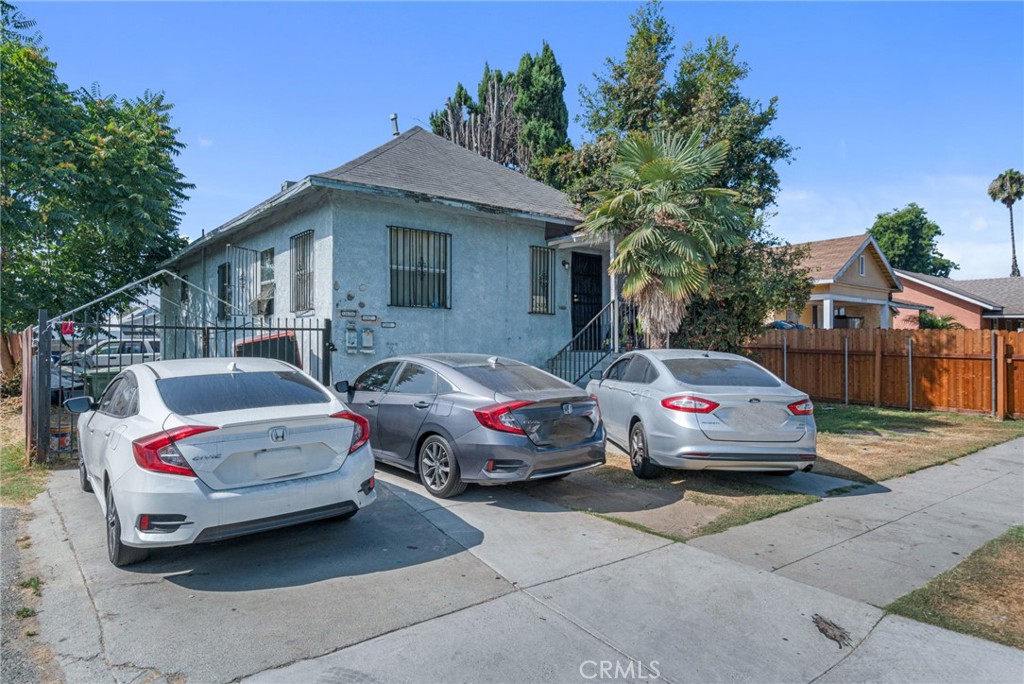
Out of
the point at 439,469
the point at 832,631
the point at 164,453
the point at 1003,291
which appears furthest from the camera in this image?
the point at 1003,291

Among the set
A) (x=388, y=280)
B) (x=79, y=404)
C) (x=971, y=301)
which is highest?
(x=971, y=301)

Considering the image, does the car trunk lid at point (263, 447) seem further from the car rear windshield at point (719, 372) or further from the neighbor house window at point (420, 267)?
the neighbor house window at point (420, 267)

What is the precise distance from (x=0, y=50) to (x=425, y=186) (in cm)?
838

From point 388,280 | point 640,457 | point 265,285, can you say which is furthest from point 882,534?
point 265,285

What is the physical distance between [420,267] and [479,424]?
6381 millimetres

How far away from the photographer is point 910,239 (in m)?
57.8

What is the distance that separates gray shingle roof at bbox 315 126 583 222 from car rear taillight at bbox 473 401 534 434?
19.7 ft

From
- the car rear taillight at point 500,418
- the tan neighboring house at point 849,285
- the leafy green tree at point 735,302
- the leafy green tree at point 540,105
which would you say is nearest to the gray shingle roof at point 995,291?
the tan neighboring house at point 849,285

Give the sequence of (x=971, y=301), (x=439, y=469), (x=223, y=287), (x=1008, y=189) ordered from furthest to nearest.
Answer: (x=1008, y=189), (x=971, y=301), (x=223, y=287), (x=439, y=469)

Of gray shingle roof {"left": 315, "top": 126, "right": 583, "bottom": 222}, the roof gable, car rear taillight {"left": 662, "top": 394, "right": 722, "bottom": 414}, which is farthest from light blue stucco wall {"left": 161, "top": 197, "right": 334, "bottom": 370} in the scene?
the roof gable

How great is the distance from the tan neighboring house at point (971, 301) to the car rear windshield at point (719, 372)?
26.8 meters

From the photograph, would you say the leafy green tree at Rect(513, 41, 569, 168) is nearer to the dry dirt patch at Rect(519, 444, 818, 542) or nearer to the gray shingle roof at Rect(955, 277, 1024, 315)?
the gray shingle roof at Rect(955, 277, 1024, 315)

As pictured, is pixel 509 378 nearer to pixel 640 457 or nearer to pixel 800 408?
pixel 640 457

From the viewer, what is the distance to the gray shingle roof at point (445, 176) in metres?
11.1
